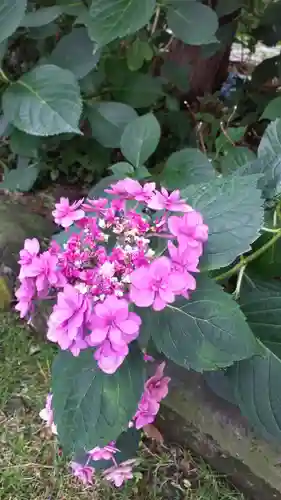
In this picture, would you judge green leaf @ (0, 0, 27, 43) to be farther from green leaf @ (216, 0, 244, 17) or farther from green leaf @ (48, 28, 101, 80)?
green leaf @ (216, 0, 244, 17)

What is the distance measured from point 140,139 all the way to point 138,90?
308 millimetres

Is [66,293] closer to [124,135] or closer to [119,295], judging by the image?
[119,295]

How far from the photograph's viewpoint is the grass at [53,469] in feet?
4.19

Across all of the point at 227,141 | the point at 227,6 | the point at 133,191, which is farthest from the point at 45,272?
the point at 227,6

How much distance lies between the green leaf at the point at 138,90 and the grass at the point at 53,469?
2.31ft

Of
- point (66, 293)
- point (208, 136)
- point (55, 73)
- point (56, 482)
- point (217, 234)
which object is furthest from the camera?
point (208, 136)

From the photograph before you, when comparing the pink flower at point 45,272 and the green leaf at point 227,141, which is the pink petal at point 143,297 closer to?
the pink flower at point 45,272

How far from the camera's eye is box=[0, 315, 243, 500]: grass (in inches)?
50.3

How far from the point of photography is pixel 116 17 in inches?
42.6

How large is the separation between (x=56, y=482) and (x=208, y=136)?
3.26 feet

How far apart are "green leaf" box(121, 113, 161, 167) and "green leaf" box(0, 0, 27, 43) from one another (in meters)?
0.28

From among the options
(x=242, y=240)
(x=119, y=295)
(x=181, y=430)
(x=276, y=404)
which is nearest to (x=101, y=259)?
(x=119, y=295)

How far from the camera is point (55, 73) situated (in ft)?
3.93

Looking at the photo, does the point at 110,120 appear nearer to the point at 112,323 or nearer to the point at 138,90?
the point at 138,90
